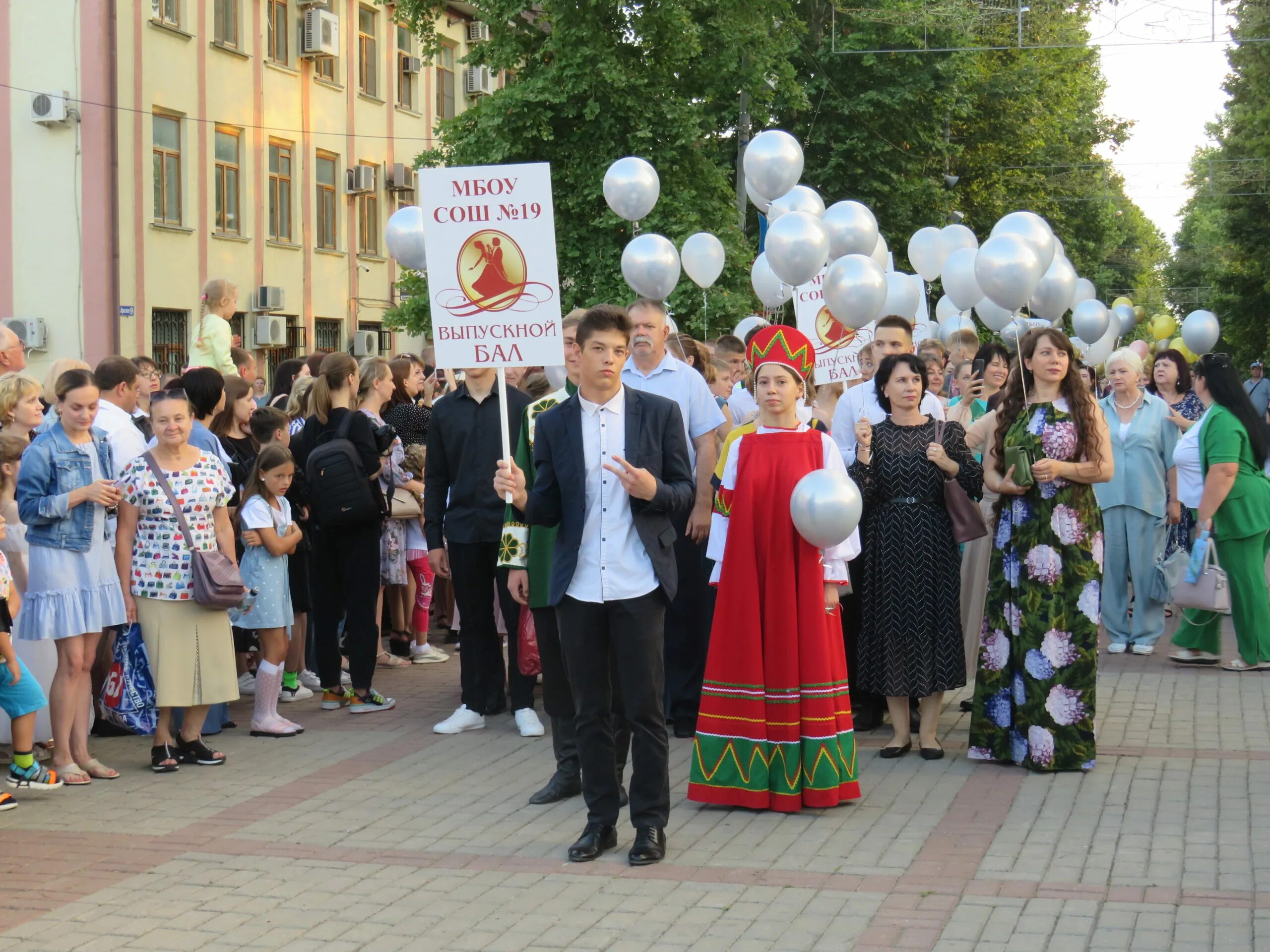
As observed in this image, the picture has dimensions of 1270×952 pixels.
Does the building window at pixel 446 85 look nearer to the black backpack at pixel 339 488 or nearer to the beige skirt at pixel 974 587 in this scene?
the black backpack at pixel 339 488

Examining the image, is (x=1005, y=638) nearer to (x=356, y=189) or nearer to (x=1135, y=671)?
(x=1135, y=671)

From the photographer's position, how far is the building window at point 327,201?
33594mm

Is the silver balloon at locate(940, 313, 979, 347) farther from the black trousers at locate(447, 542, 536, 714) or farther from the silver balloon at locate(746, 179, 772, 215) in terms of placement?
the black trousers at locate(447, 542, 536, 714)

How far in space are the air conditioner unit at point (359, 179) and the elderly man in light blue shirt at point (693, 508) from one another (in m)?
26.1

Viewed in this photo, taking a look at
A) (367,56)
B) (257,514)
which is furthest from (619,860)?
(367,56)

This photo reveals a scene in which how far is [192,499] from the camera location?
8281 mm

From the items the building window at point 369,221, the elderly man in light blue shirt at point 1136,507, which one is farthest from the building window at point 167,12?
the elderly man in light blue shirt at point 1136,507

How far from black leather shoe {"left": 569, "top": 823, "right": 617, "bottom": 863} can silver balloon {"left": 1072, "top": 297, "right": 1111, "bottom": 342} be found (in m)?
15.7

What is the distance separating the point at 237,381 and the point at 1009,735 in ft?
16.9

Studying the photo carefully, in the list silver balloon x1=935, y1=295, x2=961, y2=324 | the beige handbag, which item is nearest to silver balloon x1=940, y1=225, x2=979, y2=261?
silver balloon x1=935, y1=295, x2=961, y2=324

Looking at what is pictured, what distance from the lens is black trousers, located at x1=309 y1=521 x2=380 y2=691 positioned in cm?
974

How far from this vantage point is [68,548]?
7957mm

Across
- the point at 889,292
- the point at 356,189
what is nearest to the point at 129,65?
the point at 356,189

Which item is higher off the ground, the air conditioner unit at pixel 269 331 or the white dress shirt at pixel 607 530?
the air conditioner unit at pixel 269 331
